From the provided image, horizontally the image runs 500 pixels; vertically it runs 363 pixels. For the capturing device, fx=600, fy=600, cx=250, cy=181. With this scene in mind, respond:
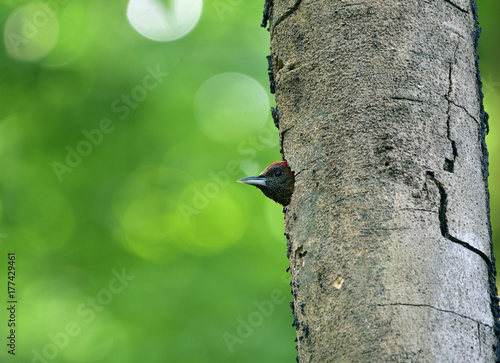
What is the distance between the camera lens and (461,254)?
6.25 ft

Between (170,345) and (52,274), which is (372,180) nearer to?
(170,345)

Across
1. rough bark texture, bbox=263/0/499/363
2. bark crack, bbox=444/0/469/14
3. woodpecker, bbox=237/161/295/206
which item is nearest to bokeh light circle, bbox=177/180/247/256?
woodpecker, bbox=237/161/295/206

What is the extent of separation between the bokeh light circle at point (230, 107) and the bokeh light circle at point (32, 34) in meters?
1.86

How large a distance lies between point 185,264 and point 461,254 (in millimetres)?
5368

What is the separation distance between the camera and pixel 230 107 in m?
7.71

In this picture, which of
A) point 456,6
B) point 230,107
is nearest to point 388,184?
point 456,6

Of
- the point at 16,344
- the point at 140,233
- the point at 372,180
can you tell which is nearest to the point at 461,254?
the point at 372,180

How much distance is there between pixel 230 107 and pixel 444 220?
19.5ft

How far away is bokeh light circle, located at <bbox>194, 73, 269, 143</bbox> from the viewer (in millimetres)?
7387

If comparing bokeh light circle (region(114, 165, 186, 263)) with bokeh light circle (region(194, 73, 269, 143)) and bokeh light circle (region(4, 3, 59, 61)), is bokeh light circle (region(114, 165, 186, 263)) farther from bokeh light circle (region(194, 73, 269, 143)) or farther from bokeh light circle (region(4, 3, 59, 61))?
bokeh light circle (region(4, 3, 59, 61))

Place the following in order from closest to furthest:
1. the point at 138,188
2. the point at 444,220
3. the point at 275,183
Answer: the point at 444,220
the point at 275,183
the point at 138,188

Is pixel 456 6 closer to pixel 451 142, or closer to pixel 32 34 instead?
pixel 451 142

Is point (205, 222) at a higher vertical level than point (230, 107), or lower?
lower

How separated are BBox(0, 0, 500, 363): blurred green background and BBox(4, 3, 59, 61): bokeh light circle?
2 centimetres
